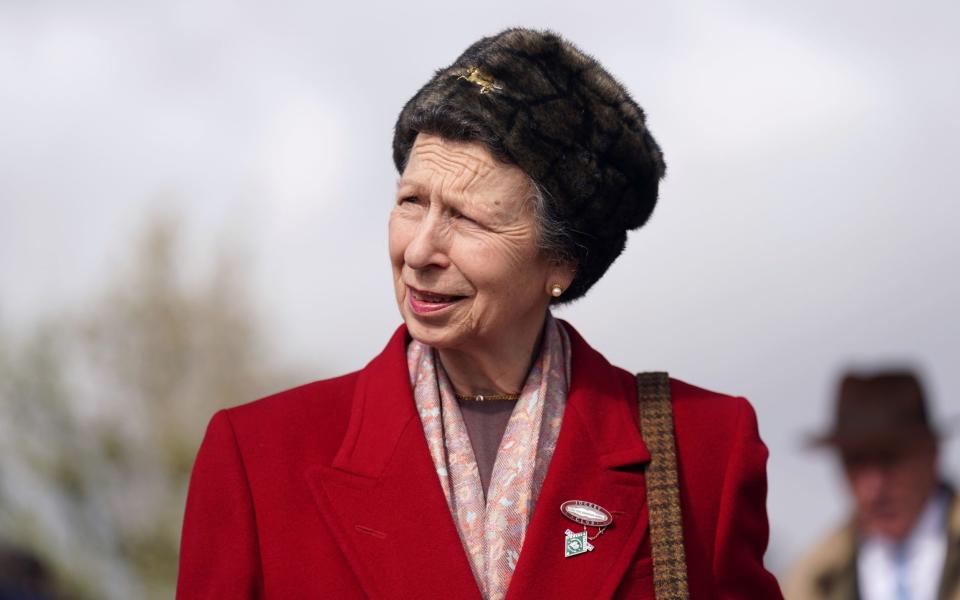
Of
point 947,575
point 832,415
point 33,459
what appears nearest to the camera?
point 947,575

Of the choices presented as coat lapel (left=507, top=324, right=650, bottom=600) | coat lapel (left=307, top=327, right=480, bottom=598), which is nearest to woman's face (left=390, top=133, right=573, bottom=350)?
coat lapel (left=307, top=327, right=480, bottom=598)

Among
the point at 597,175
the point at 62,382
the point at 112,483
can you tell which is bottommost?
the point at 597,175

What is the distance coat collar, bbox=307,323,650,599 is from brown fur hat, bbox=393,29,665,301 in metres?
0.43

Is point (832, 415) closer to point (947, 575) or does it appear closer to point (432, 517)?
point (947, 575)

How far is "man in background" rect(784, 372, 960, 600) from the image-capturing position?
4.49 m

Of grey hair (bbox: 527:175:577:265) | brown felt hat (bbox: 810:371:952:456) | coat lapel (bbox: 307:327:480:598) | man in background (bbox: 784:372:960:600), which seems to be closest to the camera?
coat lapel (bbox: 307:327:480:598)

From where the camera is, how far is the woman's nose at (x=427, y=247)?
339 cm

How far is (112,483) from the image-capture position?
19.8 m

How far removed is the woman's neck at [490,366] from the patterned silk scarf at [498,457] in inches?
1.0

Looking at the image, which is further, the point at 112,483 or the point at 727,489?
the point at 112,483

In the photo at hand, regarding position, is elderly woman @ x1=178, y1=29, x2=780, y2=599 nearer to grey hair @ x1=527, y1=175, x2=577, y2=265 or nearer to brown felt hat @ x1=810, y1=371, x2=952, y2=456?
grey hair @ x1=527, y1=175, x2=577, y2=265

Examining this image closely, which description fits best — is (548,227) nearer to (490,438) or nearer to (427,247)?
(427,247)

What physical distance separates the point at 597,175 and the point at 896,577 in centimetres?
176

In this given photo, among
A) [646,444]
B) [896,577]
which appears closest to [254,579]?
[646,444]
